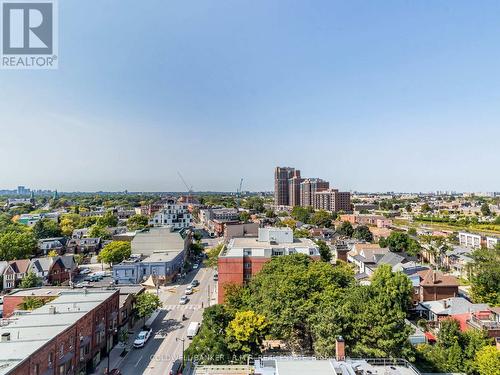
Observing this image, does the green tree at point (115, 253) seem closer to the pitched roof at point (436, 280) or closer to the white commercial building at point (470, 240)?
the pitched roof at point (436, 280)

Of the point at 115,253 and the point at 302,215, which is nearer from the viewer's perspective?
the point at 115,253

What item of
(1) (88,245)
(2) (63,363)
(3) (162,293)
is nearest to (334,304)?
(2) (63,363)

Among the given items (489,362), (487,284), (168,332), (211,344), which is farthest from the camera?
(487,284)

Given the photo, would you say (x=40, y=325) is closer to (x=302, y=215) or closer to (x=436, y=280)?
(x=436, y=280)

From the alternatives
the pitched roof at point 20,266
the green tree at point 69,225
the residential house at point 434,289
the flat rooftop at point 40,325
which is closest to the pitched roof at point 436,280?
the residential house at point 434,289

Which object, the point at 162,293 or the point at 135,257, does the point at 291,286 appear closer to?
the point at 162,293

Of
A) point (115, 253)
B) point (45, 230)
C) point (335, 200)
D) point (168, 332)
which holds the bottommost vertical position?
point (168, 332)

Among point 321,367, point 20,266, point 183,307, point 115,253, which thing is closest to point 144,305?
point 183,307
